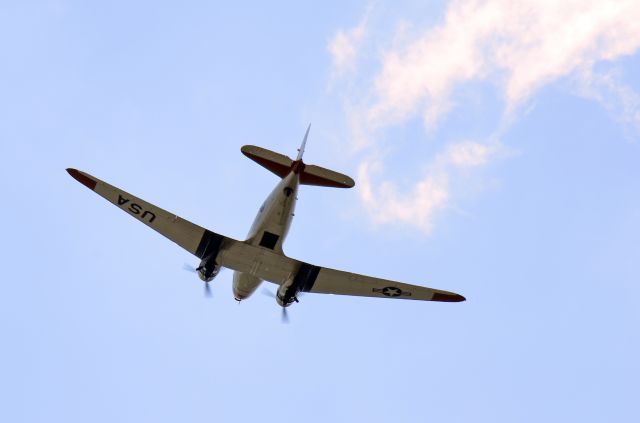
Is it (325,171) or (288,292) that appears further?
(288,292)

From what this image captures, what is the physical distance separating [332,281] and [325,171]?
7226 mm

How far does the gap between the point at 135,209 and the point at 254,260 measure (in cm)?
723

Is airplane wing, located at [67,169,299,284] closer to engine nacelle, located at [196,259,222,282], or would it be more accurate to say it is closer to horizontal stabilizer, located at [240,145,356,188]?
engine nacelle, located at [196,259,222,282]

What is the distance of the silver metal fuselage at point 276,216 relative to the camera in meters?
42.0

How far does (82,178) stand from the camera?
1665 inches

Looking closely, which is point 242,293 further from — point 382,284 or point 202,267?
point 382,284

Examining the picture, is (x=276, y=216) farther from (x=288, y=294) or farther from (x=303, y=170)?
(x=288, y=294)

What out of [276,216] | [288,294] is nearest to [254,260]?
[288,294]

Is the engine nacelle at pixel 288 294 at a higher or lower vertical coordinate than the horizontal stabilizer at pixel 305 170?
lower

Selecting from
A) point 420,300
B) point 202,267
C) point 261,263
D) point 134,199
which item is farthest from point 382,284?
point 134,199

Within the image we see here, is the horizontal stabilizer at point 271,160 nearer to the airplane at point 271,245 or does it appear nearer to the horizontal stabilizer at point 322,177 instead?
the airplane at point 271,245

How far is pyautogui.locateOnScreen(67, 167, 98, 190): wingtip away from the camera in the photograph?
4203 centimetres

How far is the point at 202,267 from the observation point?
45.0 meters

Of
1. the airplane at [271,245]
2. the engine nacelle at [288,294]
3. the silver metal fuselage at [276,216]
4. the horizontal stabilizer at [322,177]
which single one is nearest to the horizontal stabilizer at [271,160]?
the airplane at [271,245]
